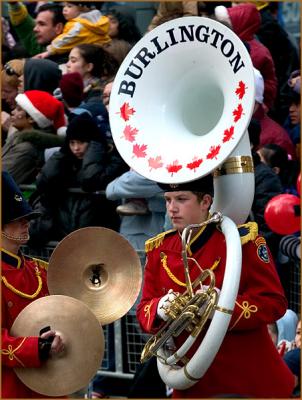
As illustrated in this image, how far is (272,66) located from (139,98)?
361cm

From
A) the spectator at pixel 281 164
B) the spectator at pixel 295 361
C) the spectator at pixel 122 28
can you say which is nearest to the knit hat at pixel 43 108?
the spectator at pixel 122 28

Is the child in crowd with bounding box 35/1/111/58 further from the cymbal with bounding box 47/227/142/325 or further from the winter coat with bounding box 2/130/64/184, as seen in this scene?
the cymbal with bounding box 47/227/142/325

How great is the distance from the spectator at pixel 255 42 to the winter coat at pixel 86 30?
1.28 m

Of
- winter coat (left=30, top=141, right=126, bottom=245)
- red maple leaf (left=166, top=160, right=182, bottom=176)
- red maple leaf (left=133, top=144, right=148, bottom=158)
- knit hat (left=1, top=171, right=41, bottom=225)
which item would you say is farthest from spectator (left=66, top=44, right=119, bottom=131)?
red maple leaf (left=166, top=160, right=182, bottom=176)

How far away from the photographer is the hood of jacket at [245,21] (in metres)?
10.4

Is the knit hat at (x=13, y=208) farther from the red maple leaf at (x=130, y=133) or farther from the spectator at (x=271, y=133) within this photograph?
A: the spectator at (x=271, y=133)

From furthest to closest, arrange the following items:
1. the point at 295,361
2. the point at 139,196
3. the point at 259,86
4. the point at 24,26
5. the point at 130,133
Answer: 1. the point at 24,26
2. the point at 259,86
3. the point at 139,196
4. the point at 295,361
5. the point at 130,133

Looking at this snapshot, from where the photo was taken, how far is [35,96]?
10406 millimetres

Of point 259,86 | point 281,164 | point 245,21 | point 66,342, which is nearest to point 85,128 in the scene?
point 259,86

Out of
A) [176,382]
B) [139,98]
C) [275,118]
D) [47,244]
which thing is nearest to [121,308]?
[176,382]

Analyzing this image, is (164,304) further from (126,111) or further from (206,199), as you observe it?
(126,111)

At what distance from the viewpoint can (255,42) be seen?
34.3 ft

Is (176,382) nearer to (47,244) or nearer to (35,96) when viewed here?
(47,244)

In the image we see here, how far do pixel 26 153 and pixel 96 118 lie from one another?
0.74 m
